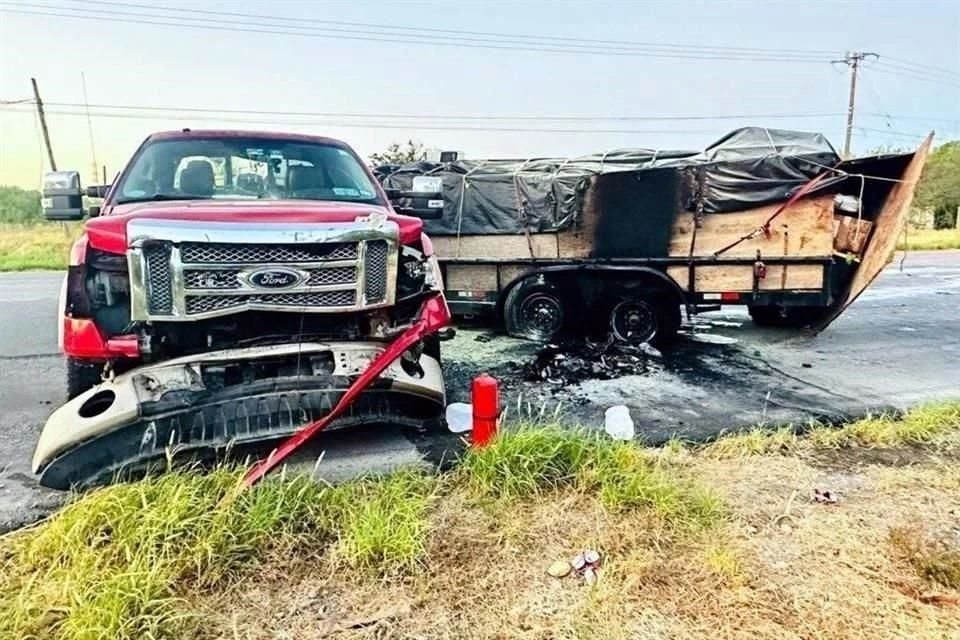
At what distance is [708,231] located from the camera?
6.59 m

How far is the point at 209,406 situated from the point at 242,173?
6.14ft

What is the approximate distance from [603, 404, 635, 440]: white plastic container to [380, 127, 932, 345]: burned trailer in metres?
2.48

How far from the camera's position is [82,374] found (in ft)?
11.6

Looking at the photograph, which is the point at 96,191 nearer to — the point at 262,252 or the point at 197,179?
the point at 197,179

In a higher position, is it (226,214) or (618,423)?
(226,214)

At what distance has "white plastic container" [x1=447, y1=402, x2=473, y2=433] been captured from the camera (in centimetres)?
420

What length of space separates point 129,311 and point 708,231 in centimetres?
535

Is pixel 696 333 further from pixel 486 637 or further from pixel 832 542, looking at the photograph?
pixel 486 637

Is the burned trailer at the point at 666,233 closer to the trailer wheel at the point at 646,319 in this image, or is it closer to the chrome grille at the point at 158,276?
the trailer wheel at the point at 646,319

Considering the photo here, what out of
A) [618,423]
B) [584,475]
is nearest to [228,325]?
[584,475]

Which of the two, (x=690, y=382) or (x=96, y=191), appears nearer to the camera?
(x=96, y=191)

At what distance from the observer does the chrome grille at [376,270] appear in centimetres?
353

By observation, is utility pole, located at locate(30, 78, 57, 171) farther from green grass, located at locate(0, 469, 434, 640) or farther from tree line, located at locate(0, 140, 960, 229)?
green grass, located at locate(0, 469, 434, 640)

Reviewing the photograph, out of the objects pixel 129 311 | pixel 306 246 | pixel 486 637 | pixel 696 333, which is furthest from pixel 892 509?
pixel 696 333
